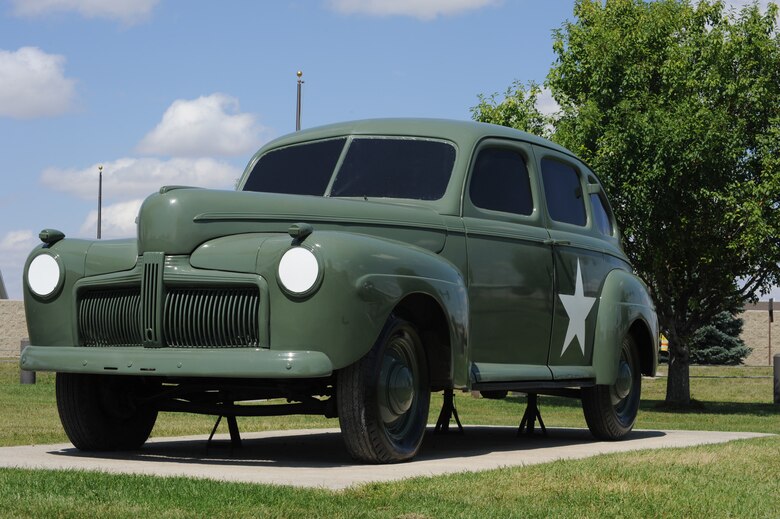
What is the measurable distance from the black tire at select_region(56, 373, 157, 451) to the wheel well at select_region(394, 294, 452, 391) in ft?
6.19

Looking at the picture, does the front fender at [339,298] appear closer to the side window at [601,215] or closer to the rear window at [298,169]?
the rear window at [298,169]

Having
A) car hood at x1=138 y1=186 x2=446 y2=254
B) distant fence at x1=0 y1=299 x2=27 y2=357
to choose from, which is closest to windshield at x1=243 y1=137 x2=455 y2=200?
car hood at x1=138 y1=186 x2=446 y2=254

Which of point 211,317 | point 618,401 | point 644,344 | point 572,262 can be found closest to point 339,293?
point 211,317

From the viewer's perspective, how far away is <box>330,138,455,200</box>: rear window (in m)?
7.90

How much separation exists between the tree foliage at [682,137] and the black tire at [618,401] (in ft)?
41.5

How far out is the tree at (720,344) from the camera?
165 feet

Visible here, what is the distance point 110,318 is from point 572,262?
3.57m

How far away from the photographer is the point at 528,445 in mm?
9336

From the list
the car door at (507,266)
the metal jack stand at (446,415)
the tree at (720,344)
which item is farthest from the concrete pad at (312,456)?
the tree at (720,344)

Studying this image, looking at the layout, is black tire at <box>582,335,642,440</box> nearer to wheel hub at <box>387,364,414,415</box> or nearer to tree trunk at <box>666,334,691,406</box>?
wheel hub at <box>387,364,414,415</box>

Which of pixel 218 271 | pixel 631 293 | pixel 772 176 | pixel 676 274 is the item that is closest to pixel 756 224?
pixel 772 176

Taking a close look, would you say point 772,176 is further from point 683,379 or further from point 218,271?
point 218,271

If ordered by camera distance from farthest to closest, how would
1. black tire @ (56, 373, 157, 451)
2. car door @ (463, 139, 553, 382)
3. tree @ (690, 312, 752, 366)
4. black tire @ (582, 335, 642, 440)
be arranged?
tree @ (690, 312, 752, 366) < black tire @ (582, 335, 642, 440) < car door @ (463, 139, 553, 382) < black tire @ (56, 373, 157, 451)

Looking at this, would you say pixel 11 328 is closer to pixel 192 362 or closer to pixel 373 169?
pixel 373 169
